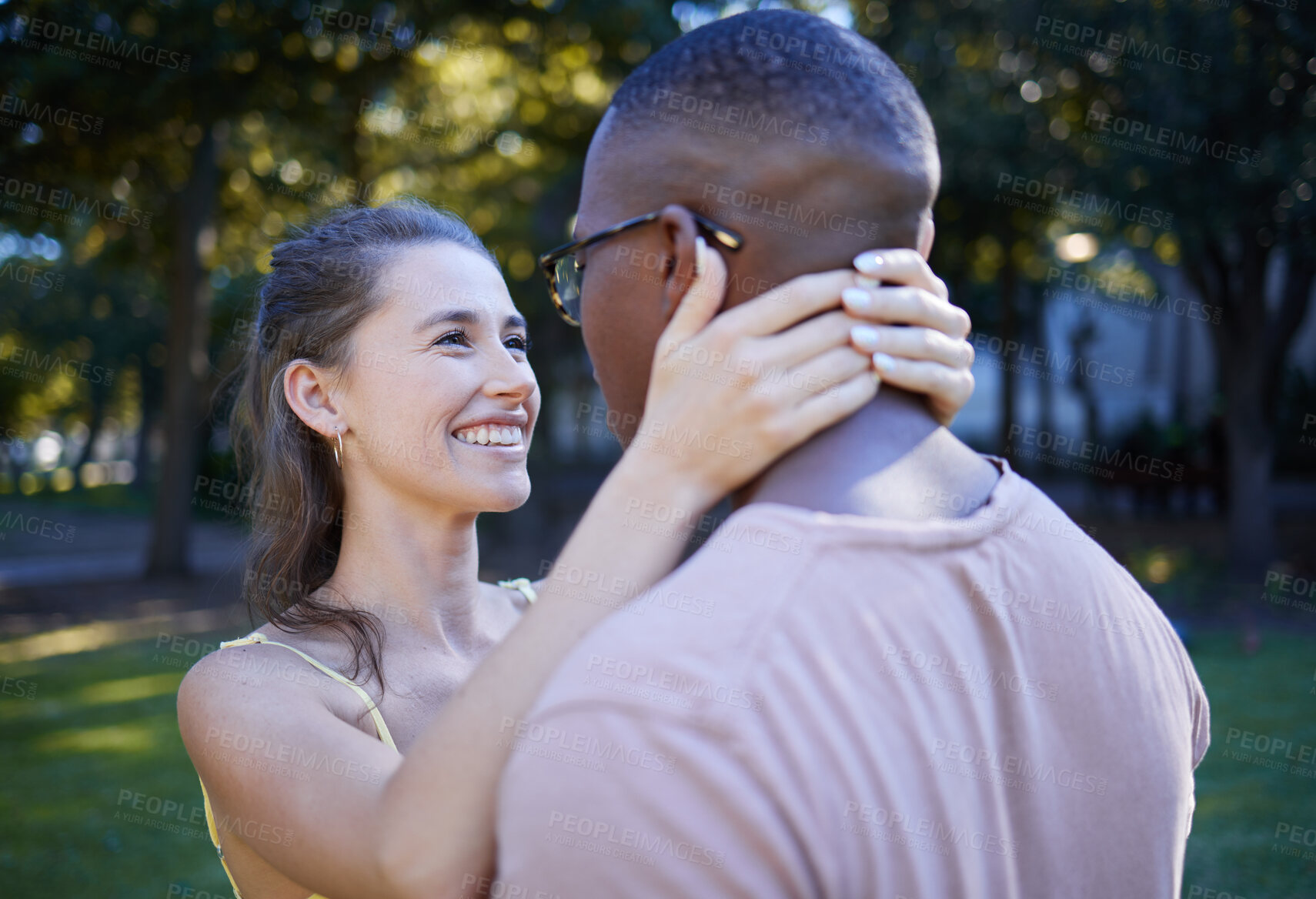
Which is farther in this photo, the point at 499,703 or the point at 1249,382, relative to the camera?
the point at 1249,382

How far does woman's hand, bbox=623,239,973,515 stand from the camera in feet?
4.25

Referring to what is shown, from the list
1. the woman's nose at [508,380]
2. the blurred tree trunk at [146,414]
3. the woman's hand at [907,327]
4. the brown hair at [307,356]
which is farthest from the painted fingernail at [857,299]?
the blurred tree trunk at [146,414]

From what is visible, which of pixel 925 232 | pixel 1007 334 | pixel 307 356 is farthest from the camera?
pixel 1007 334

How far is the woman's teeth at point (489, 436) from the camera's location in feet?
8.11

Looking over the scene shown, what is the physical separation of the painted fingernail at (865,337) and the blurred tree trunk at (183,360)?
14017 mm

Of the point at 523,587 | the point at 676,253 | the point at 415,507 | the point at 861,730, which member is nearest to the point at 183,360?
A: the point at 523,587

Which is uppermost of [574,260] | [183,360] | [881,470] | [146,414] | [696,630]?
[574,260]

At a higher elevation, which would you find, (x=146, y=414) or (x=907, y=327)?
(x=907, y=327)

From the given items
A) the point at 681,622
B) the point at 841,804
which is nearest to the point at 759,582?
the point at 681,622

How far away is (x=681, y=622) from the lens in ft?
3.66

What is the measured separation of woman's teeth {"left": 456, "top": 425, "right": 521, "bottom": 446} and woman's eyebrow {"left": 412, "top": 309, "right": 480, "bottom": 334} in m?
0.28

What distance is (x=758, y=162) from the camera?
1.30m

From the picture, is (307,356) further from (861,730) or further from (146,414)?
(146,414)

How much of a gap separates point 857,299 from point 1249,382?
14.0m
